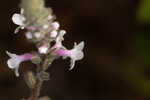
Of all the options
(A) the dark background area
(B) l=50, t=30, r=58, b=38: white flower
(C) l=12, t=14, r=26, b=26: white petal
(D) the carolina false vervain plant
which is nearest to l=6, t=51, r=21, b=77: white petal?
(D) the carolina false vervain plant

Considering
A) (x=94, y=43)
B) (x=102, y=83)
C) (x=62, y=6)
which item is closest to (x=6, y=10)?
(x=62, y=6)

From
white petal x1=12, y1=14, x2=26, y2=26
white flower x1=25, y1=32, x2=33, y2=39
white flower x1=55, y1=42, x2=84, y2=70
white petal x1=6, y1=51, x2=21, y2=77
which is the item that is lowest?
white petal x1=6, y1=51, x2=21, y2=77

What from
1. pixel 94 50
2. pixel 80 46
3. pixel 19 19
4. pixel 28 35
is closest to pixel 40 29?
pixel 28 35

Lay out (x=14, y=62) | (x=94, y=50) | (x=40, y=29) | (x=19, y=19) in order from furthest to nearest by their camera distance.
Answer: (x=94, y=50)
(x=14, y=62)
(x=19, y=19)
(x=40, y=29)

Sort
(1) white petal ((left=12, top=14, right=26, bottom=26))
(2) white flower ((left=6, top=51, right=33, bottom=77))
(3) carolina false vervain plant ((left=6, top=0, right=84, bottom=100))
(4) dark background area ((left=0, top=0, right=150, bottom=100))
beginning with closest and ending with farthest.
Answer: (3) carolina false vervain plant ((left=6, top=0, right=84, bottom=100)), (1) white petal ((left=12, top=14, right=26, bottom=26)), (2) white flower ((left=6, top=51, right=33, bottom=77)), (4) dark background area ((left=0, top=0, right=150, bottom=100))

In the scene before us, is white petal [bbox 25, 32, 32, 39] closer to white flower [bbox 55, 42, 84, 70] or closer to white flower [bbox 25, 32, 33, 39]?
white flower [bbox 25, 32, 33, 39]

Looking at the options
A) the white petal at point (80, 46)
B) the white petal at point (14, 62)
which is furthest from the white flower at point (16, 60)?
the white petal at point (80, 46)

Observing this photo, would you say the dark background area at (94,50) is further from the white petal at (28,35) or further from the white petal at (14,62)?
the white petal at (28,35)

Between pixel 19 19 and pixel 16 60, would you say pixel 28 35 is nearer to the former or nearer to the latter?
pixel 19 19
